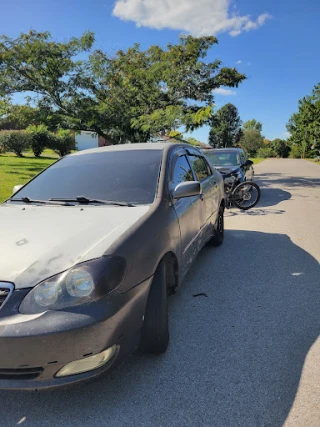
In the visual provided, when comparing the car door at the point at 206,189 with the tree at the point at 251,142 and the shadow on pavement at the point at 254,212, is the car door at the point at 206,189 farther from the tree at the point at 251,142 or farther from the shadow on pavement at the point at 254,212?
the tree at the point at 251,142

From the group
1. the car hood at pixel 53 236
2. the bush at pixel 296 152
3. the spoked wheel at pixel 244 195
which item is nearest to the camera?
the car hood at pixel 53 236

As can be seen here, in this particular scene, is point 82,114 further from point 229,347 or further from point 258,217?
point 229,347

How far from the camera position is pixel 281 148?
249 feet

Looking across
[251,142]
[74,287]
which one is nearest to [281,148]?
[251,142]

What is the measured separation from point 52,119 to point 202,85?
6047 mm

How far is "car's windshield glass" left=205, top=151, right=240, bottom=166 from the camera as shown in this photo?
413 inches

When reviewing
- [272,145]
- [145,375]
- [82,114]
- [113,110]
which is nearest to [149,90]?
[113,110]

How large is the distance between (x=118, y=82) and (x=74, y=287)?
12.4 m

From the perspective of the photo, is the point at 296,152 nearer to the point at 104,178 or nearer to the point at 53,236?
the point at 104,178

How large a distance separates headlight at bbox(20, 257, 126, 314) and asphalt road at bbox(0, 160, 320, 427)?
76cm

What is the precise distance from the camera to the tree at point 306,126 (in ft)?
188

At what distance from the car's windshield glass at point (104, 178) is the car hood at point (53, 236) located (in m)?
0.27

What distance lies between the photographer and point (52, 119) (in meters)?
13.1

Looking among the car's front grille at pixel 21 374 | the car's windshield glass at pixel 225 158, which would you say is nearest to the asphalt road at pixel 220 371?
the car's front grille at pixel 21 374
